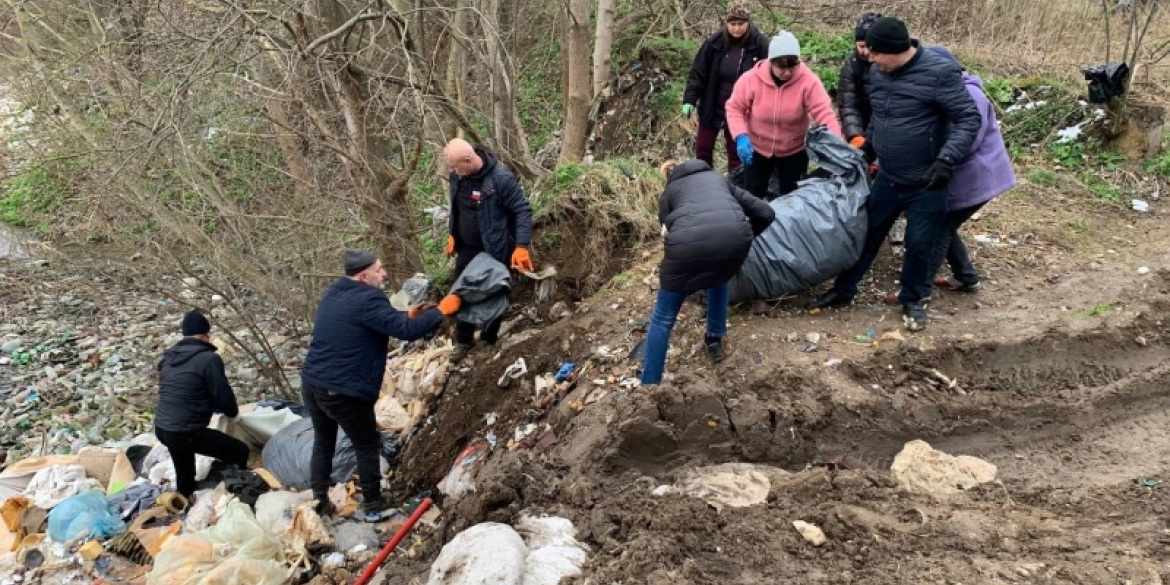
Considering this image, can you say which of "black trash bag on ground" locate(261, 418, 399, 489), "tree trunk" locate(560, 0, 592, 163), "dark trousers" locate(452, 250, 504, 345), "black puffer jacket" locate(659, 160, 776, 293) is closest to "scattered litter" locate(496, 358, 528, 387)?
"dark trousers" locate(452, 250, 504, 345)

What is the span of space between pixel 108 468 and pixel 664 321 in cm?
420

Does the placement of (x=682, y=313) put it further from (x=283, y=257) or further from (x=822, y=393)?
(x=283, y=257)

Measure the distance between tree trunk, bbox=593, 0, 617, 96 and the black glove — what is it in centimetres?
435

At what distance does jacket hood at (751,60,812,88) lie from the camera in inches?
174

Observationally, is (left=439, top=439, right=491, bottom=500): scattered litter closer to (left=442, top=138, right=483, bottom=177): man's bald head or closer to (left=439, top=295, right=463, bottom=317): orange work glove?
(left=439, top=295, right=463, bottom=317): orange work glove

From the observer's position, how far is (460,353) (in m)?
5.45

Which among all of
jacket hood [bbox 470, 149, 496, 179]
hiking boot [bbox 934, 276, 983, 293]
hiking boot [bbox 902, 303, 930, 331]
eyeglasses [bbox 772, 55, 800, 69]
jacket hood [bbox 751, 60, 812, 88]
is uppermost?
eyeglasses [bbox 772, 55, 800, 69]

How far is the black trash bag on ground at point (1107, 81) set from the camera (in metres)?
5.97

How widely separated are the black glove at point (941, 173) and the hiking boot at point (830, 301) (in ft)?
3.27

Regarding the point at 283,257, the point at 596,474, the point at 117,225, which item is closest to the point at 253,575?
the point at 596,474

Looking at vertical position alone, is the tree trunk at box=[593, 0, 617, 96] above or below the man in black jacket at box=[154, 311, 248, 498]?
above

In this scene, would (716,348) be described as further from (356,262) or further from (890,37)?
(356,262)

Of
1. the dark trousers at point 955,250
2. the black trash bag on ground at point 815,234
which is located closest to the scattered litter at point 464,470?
the black trash bag on ground at point 815,234

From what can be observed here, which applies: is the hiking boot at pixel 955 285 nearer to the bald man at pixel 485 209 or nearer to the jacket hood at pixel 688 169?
the jacket hood at pixel 688 169
